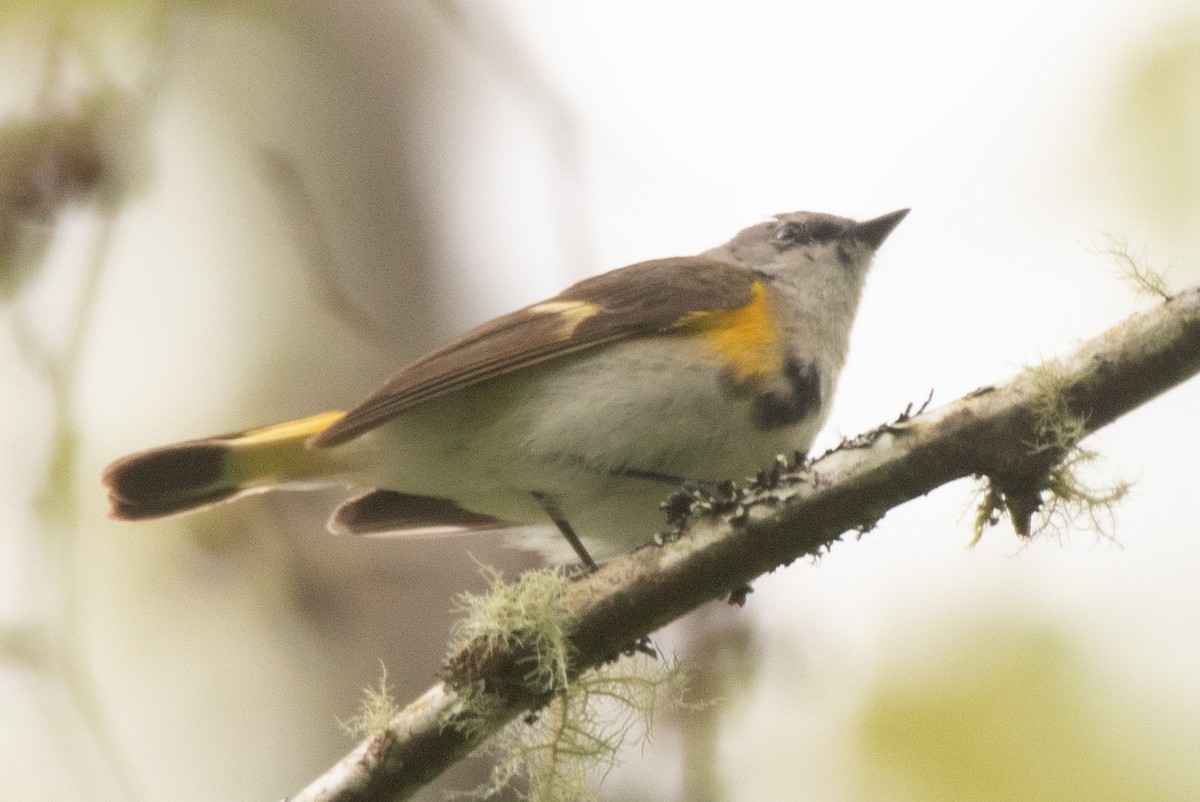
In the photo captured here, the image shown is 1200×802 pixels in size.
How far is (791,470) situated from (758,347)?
0.88 m

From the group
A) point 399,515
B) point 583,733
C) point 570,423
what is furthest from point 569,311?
point 583,733

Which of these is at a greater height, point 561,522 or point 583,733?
point 561,522

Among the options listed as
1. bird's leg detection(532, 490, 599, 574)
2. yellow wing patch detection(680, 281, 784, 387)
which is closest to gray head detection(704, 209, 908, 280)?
yellow wing patch detection(680, 281, 784, 387)

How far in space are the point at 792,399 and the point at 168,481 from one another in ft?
Answer: 5.29

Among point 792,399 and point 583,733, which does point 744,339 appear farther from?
point 583,733

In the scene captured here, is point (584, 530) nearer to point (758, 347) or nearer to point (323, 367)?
point (758, 347)

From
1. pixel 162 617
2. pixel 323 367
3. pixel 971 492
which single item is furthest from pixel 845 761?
pixel 162 617

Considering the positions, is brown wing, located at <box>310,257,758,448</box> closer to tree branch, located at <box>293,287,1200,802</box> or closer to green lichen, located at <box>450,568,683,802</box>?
green lichen, located at <box>450,568,683,802</box>

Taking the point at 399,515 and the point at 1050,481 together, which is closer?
the point at 1050,481

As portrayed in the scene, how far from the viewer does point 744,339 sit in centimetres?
281

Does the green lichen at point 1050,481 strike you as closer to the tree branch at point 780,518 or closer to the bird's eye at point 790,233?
the tree branch at point 780,518

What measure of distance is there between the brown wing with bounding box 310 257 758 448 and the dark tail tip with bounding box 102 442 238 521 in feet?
1.55

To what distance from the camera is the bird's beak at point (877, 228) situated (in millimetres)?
3566

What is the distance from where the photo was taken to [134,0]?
11.2 feet
